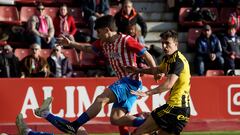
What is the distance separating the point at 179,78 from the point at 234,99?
Result: 5770 millimetres

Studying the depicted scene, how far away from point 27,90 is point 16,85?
0.75ft

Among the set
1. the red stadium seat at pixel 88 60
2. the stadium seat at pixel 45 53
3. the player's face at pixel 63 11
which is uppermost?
the player's face at pixel 63 11

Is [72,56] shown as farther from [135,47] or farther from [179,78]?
[179,78]

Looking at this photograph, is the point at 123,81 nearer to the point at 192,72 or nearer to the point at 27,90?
the point at 27,90

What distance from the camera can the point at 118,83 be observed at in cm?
1016

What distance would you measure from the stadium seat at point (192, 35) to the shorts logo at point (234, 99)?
3.51 metres

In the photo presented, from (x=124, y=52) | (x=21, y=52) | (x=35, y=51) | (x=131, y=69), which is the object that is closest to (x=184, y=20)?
(x=21, y=52)

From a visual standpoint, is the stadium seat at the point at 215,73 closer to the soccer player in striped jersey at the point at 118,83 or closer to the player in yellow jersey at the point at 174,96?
the soccer player in striped jersey at the point at 118,83

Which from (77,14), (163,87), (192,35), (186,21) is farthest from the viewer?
(186,21)

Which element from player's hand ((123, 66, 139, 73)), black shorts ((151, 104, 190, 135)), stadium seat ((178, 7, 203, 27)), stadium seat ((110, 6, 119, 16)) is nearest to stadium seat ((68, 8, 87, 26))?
stadium seat ((110, 6, 119, 16))

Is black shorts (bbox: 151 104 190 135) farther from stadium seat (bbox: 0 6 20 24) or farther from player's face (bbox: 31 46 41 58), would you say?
stadium seat (bbox: 0 6 20 24)

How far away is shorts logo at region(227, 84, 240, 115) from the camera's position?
14406 millimetres

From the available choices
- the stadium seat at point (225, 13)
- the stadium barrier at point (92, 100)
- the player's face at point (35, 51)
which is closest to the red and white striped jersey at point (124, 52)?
the stadium barrier at point (92, 100)

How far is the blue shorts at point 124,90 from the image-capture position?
10078 mm
